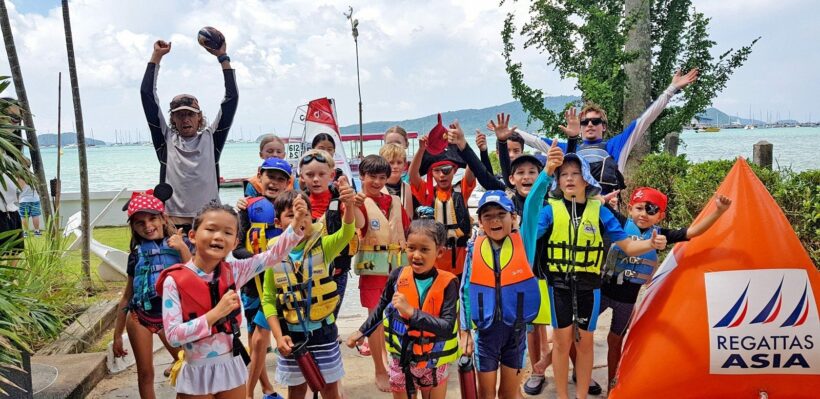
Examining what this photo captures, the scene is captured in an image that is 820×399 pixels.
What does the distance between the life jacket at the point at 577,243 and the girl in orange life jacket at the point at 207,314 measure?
186 centimetres

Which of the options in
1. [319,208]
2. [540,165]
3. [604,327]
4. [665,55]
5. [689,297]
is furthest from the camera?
[665,55]

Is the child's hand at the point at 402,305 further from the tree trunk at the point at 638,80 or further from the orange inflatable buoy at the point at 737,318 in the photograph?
the tree trunk at the point at 638,80

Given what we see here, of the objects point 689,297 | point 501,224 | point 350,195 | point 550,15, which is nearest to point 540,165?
point 501,224

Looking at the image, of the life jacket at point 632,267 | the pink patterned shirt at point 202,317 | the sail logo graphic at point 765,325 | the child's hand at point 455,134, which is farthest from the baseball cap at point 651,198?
the pink patterned shirt at point 202,317

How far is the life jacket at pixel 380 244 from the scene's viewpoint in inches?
157

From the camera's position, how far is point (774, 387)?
114 inches

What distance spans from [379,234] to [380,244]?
0.07m

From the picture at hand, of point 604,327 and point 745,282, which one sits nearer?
point 745,282

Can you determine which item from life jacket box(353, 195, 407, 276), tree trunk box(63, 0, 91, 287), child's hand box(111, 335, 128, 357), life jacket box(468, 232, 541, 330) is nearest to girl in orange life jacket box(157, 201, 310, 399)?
child's hand box(111, 335, 128, 357)

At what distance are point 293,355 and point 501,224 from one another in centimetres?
132

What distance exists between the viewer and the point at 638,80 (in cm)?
948

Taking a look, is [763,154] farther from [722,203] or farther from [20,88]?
[20,88]

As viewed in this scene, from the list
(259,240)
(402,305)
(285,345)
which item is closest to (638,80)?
(259,240)

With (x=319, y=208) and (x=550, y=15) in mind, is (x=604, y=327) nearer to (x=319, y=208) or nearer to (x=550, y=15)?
(x=319, y=208)
